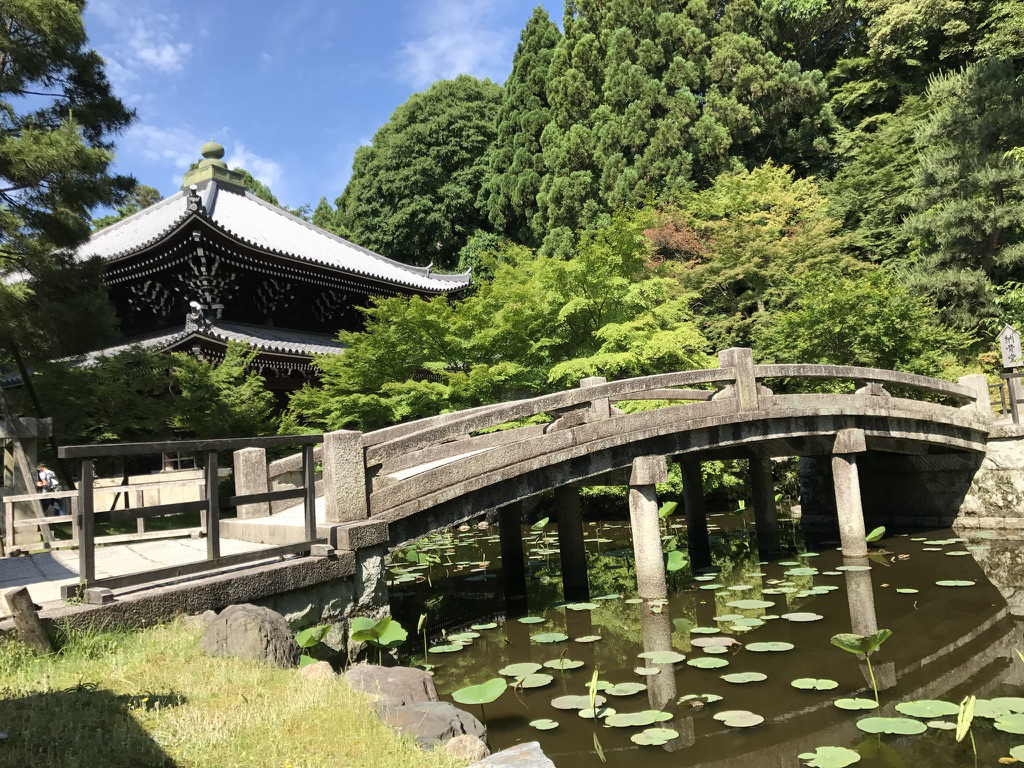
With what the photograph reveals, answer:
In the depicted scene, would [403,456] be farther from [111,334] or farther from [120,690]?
[111,334]

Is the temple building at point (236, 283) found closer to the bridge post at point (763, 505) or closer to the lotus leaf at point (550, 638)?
the bridge post at point (763, 505)

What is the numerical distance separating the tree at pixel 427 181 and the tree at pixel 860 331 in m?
22.0

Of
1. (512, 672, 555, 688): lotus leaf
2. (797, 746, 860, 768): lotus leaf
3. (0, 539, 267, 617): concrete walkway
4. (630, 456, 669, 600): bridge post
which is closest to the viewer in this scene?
(797, 746, 860, 768): lotus leaf

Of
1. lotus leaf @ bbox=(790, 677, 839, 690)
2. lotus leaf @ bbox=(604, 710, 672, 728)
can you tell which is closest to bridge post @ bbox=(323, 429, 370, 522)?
lotus leaf @ bbox=(604, 710, 672, 728)

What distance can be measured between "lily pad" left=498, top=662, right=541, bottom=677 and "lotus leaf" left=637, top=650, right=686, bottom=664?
39.5 inches

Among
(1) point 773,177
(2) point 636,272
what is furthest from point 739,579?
Answer: (1) point 773,177

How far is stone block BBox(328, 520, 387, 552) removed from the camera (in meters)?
5.91

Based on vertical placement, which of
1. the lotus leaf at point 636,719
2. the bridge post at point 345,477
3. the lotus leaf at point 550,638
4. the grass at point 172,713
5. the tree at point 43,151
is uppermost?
the tree at point 43,151

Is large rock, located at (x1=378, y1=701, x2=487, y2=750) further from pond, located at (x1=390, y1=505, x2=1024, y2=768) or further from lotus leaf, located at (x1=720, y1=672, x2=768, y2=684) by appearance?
lotus leaf, located at (x1=720, y1=672, x2=768, y2=684)

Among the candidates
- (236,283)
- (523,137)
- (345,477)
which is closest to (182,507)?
(345,477)

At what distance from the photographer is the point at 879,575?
922cm

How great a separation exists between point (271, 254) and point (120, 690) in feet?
48.8

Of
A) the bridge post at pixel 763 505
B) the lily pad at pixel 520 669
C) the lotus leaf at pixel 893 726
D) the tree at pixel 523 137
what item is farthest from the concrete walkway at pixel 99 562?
the tree at pixel 523 137

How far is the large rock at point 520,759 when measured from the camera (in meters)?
3.30
